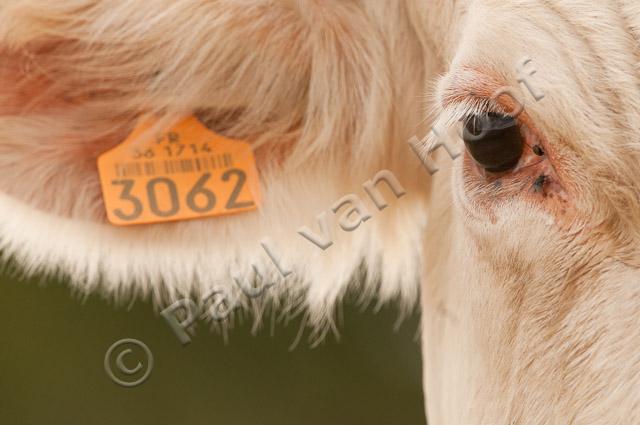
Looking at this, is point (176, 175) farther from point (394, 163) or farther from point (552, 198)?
point (552, 198)

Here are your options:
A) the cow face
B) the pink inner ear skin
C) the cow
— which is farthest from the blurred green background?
the cow face

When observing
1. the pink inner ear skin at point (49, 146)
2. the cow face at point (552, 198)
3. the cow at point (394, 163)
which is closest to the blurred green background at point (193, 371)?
the cow at point (394, 163)

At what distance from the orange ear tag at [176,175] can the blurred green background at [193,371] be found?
1.75 m

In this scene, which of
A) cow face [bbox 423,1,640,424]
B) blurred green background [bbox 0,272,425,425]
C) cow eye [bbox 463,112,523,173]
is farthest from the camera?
blurred green background [bbox 0,272,425,425]

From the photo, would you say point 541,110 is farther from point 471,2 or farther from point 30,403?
point 30,403

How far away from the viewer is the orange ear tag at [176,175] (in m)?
1.50

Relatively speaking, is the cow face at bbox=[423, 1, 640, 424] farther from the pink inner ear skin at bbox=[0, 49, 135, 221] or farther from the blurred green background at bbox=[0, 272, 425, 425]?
the blurred green background at bbox=[0, 272, 425, 425]

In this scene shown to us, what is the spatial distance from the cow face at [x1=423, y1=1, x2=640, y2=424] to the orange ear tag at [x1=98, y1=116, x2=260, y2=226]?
1.35 ft

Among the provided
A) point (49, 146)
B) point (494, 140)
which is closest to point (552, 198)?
point (494, 140)

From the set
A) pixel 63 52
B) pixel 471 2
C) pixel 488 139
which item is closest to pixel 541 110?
pixel 488 139

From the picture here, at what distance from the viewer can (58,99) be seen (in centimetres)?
149

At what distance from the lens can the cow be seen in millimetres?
1076

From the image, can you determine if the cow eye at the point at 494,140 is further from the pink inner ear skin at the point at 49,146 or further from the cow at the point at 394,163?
the pink inner ear skin at the point at 49,146

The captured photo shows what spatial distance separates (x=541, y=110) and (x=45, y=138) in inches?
28.4
